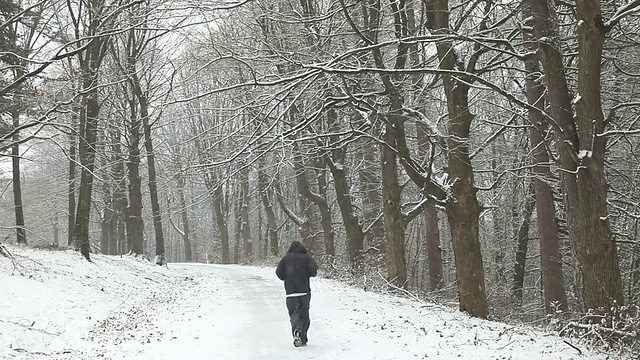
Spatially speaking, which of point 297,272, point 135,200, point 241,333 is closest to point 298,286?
point 297,272

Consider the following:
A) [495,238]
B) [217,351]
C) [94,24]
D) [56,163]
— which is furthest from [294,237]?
[217,351]

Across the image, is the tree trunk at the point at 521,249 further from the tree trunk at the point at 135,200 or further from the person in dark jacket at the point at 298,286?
the tree trunk at the point at 135,200

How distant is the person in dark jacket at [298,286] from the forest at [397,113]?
2723mm

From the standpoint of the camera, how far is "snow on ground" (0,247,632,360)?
848 cm

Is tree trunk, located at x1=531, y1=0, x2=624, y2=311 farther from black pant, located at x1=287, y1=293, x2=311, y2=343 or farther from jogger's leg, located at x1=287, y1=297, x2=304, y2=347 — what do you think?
jogger's leg, located at x1=287, y1=297, x2=304, y2=347

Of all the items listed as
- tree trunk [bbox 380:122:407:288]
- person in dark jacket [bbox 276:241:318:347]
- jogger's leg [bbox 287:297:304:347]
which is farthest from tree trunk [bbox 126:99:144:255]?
jogger's leg [bbox 287:297:304:347]

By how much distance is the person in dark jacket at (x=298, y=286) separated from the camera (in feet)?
29.6

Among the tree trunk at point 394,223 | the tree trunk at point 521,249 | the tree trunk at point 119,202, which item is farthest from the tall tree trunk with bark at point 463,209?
the tree trunk at point 119,202

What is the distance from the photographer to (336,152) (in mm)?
23234

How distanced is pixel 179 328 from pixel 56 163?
91.2ft

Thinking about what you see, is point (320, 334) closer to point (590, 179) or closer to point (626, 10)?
point (590, 179)

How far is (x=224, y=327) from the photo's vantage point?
1062cm

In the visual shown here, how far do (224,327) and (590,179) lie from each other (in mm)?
6832

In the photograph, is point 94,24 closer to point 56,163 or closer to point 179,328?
point 179,328
